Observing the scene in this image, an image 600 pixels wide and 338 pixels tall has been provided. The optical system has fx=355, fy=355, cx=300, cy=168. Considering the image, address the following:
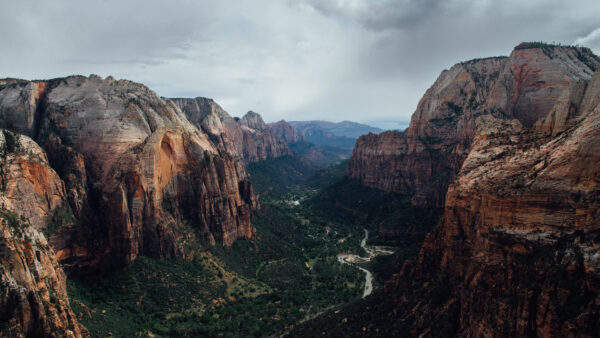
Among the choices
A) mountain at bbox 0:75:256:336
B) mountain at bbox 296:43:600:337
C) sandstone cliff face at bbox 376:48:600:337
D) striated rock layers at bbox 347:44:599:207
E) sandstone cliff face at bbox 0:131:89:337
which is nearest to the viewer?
sandstone cliff face at bbox 376:48:600:337

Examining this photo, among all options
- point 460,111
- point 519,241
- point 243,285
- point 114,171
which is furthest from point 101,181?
point 460,111

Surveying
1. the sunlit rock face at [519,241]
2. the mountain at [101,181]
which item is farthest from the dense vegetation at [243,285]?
the sunlit rock face at [519,241]

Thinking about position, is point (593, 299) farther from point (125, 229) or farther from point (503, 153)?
point (125, 229)

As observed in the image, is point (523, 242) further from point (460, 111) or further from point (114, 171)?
point (460, 111)

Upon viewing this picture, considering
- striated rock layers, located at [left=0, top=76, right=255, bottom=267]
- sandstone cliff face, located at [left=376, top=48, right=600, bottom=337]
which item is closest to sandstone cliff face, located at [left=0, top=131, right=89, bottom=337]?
striated rock layers, located at [left=0, top=76, right=255, bottom=267]

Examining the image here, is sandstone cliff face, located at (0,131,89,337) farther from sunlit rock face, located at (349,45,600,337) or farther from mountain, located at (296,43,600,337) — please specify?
sunlit rock face, located at (349,45,600,337)

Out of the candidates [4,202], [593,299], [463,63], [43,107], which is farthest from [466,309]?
[463,63]
